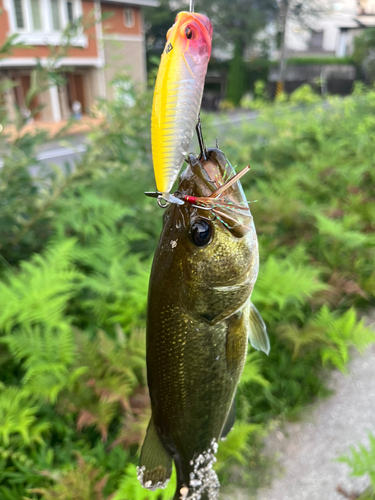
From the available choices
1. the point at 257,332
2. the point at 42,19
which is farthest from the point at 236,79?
the point at 257,332

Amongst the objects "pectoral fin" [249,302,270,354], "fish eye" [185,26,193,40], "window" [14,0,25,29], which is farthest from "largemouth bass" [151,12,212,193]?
"window" [14,0,25,29]

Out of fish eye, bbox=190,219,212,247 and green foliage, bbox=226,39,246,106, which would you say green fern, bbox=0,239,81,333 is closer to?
fish eye, bbox=190,219,212,247

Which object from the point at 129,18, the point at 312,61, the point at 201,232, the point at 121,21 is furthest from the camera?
the point at 312,61

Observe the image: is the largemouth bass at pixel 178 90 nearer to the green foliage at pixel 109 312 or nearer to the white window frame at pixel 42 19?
the green foliage at pixel 109 312

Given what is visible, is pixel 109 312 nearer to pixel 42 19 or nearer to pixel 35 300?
pixel 35 300

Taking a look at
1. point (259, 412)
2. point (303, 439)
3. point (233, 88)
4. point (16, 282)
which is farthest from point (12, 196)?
point (233, 88)
